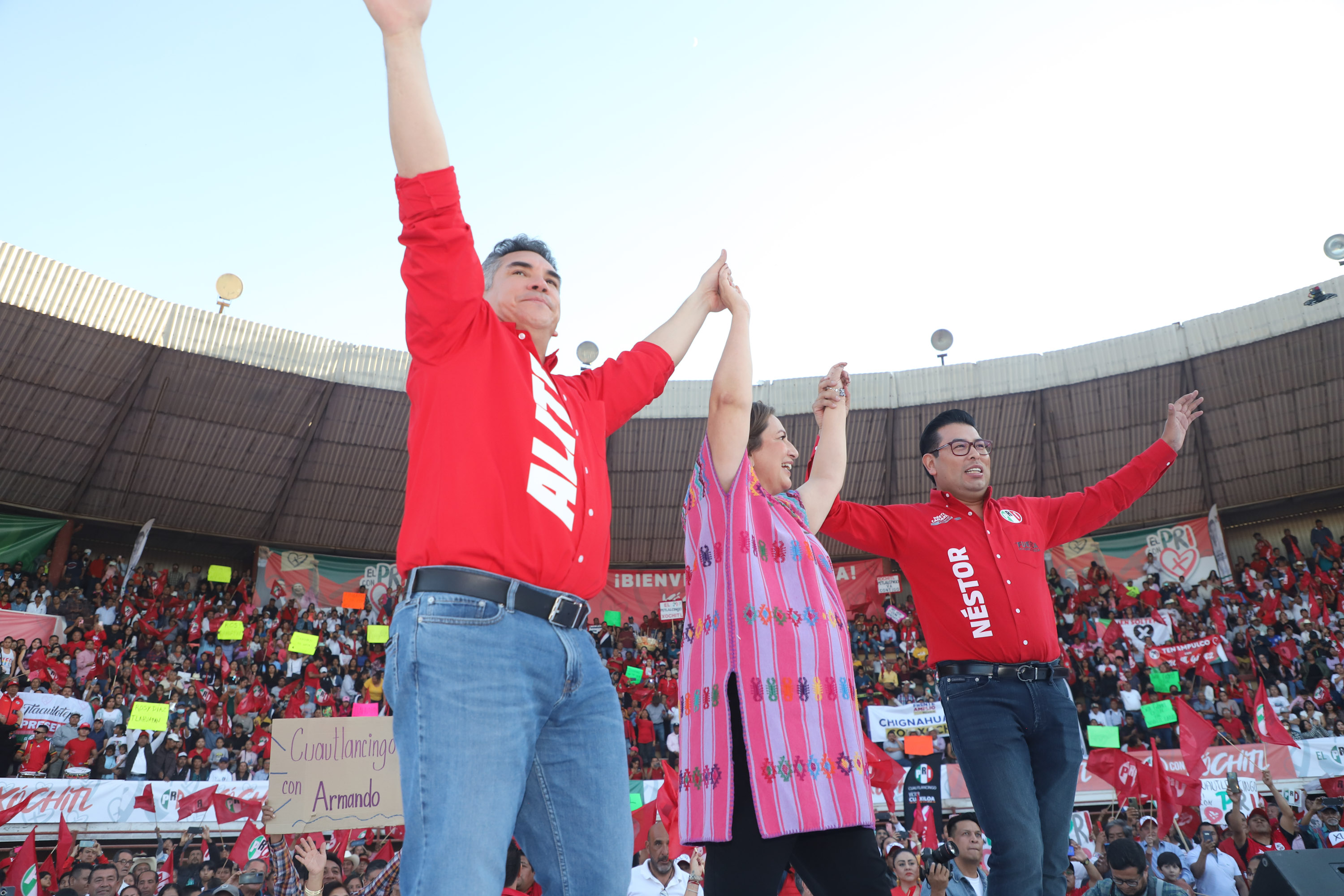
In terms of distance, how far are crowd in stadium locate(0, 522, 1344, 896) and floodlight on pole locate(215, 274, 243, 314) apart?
5.28 metres

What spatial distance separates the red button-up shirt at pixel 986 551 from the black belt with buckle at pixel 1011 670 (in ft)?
0.09

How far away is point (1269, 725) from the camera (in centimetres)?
991

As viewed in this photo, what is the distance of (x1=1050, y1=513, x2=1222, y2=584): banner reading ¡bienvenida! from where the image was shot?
16906 mm

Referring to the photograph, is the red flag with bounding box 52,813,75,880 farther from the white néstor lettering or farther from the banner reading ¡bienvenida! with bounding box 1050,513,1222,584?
the banner reading ¡bienvenida! with bounding box 1050,513,1222,584

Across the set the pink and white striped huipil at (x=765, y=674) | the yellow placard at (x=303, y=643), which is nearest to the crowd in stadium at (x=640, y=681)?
the yellow placard at (x=303, y=643)

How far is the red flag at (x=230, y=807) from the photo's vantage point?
33.2ft

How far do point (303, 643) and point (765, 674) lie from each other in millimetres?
13544

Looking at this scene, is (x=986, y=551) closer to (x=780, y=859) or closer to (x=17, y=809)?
(x=780, y=859)

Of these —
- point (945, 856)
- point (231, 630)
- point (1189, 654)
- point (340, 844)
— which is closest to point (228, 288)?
point (231, 630)

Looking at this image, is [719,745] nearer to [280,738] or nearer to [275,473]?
[280,738]

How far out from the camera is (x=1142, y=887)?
508 cm

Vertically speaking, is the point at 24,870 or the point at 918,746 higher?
the point at 918,746

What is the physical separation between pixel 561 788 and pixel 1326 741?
12.4 m

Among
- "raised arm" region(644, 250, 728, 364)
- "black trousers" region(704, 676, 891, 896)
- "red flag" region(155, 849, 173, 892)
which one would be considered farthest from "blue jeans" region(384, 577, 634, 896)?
"red flag" region(155, 849, 173, 892)
